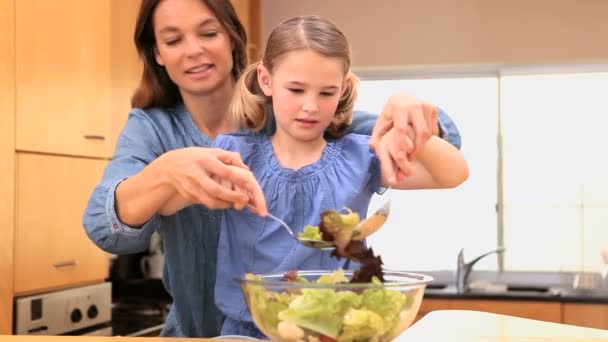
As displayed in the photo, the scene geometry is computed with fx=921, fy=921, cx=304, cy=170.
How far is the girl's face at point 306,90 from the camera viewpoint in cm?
163

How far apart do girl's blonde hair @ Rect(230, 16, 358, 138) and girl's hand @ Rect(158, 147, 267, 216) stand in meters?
0.41

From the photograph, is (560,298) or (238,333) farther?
(560,298)

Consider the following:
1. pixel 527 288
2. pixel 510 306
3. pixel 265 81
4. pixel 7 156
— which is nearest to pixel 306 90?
pixel 265 81

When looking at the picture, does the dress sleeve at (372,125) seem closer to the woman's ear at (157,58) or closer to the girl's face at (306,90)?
the girl's face at (306,90)

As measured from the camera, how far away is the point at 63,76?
3090 mm

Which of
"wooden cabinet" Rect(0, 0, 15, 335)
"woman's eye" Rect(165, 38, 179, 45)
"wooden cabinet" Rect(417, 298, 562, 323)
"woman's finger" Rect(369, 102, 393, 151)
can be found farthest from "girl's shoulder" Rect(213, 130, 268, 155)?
"wooden cabinet" Rect(417, 298, 562, 323)

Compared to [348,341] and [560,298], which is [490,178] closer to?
[560,298]

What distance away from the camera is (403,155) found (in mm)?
1439

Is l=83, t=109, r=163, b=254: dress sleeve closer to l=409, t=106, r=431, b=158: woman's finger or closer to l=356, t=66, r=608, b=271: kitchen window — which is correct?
l=409, t=106, r=431, b=158: woman's finger

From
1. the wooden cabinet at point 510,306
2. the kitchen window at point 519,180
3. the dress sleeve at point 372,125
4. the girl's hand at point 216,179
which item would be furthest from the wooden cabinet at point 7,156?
the kitchen window at point 519,180

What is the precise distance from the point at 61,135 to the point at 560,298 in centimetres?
227

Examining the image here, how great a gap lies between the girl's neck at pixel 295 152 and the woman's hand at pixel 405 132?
1.09 feet

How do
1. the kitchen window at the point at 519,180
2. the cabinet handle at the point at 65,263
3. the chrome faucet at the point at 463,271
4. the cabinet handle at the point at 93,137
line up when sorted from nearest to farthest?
the cabinet handle at the point at 65,263 < the cabinet handle at the point at 93,137 < the chrome faucet at the point at 463,271 < the kitchen window at the point at 519,180

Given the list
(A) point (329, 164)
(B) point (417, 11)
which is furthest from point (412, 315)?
(B) point (417, 11)
